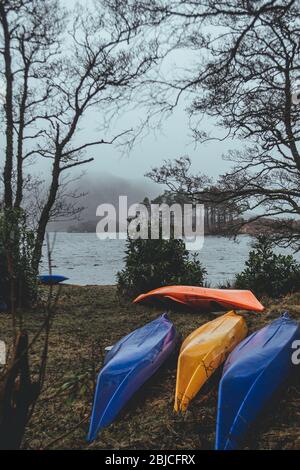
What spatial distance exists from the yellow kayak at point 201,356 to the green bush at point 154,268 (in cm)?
409

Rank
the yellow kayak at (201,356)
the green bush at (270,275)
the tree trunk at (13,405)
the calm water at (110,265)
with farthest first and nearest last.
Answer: the calm water at (110,265), the green bush at (270,275), the yellow kayak at (201,356), the tree trunk at (13,405)

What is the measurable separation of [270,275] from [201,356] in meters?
6.11

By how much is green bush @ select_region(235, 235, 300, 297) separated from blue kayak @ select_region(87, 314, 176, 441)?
5370 mm

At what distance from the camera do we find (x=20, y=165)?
12.0 m

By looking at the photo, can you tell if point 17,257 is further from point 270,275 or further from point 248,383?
point 270,275

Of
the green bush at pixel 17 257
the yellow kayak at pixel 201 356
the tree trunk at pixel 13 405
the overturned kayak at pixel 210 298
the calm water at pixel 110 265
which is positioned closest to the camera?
the tree trunk at pixel 13 405

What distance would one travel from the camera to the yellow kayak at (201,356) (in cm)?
336

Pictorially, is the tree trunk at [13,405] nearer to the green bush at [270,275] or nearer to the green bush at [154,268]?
the green bush at [154,268]

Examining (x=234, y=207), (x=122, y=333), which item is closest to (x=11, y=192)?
(x=234, y=207)

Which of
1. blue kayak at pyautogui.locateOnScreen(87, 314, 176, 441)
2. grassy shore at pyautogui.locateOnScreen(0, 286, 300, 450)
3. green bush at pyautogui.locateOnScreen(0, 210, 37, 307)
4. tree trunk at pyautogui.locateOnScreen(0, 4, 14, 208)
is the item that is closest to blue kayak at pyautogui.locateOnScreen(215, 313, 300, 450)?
grassy shore at pyautogui.locateOnScreen(0, 286, 300, 450)

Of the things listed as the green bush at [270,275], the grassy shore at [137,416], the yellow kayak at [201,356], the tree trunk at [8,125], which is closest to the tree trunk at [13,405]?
the grassy shore at [137,416]

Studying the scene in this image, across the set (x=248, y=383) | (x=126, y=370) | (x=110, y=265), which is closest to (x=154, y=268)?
(x=126, y=370)

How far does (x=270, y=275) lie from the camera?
927 centimetres
